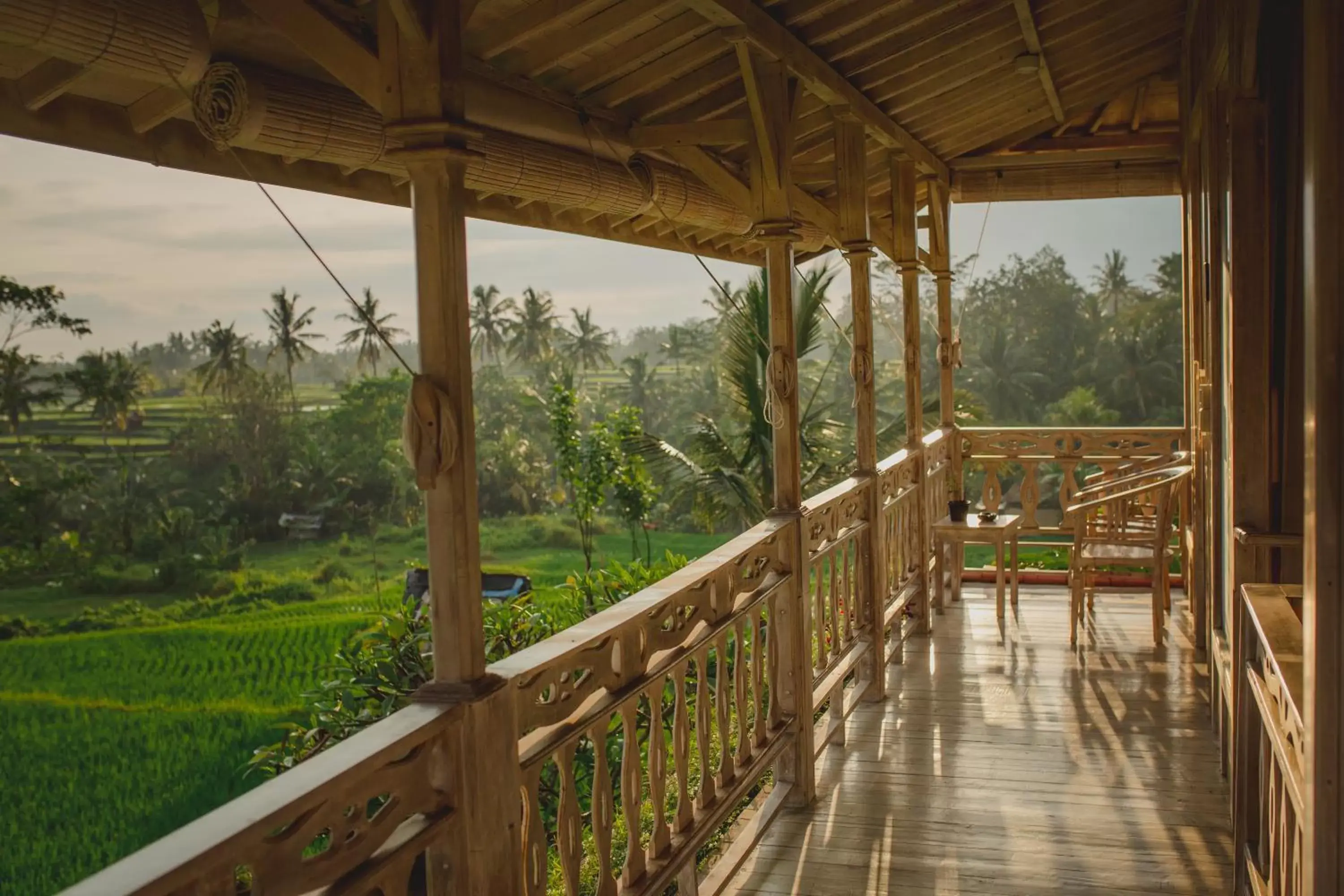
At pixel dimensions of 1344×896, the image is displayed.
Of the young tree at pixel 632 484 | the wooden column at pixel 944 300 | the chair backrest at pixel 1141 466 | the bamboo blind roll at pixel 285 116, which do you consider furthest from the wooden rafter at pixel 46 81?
the young tree at pixel 632 484

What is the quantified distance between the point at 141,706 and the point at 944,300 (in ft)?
57.8

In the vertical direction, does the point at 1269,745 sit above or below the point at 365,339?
below

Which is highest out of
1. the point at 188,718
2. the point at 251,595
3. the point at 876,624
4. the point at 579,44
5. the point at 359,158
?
the point at 579,44

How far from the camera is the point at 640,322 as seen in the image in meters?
42.0

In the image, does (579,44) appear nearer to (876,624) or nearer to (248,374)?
(876,624)

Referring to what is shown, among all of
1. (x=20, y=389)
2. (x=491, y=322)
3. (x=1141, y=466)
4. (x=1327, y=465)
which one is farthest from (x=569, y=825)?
(x=491, y=322)

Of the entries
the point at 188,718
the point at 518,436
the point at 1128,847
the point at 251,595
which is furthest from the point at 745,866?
the point at 518,436

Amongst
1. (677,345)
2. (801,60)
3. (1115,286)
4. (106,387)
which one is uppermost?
(1115,286)

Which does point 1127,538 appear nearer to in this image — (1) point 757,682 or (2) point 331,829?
(1) point 757,682

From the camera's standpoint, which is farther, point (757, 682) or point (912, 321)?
point (912, 321)

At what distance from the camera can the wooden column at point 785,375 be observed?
4.23 metres

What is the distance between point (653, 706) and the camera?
316 centimetres

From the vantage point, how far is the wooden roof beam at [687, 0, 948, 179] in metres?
3.68

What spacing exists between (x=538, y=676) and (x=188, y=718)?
20427mm
